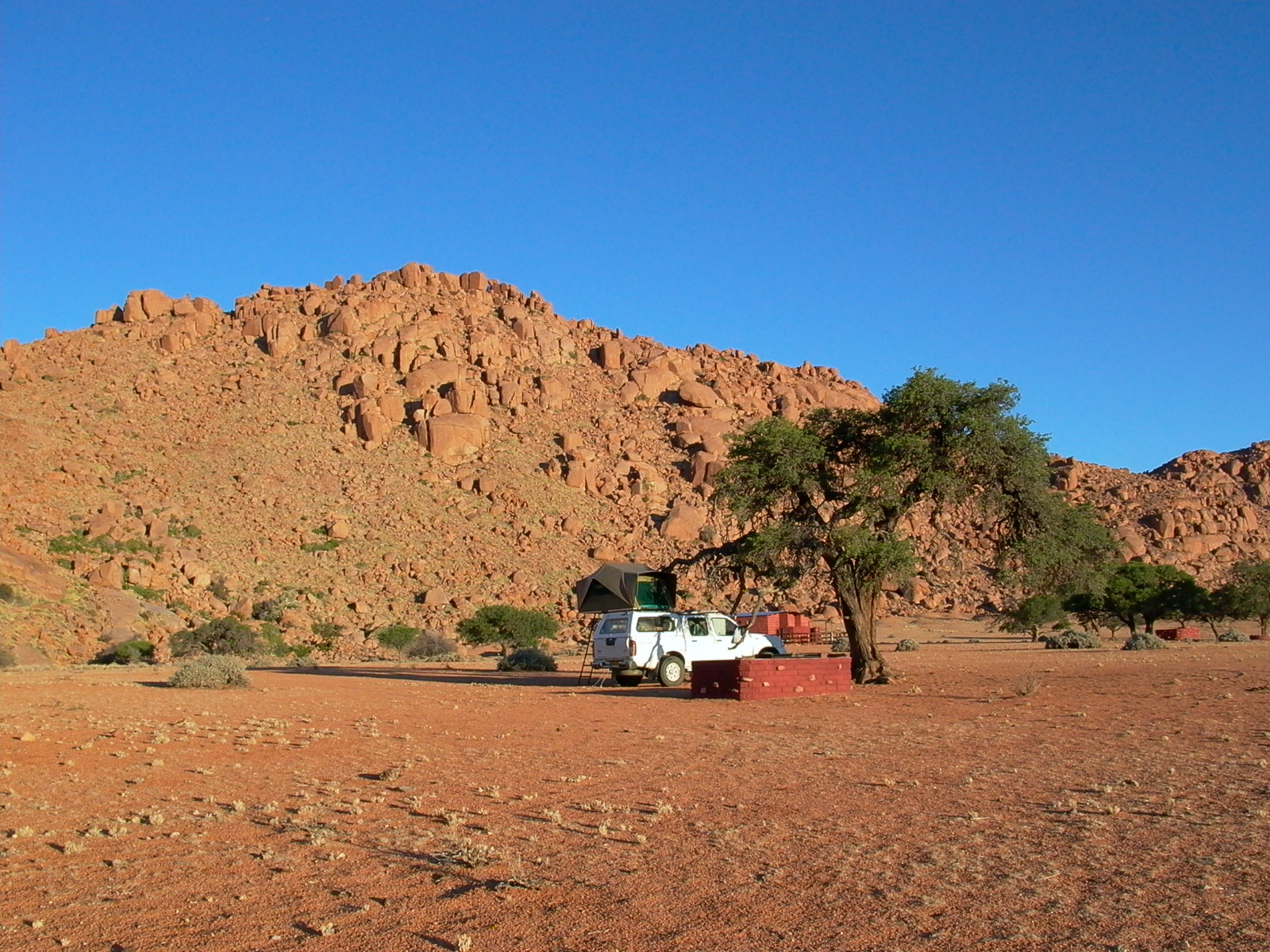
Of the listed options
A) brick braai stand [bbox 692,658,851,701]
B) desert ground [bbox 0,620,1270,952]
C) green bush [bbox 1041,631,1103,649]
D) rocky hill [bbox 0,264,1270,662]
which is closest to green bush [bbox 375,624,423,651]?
rocky hill [bbox 0,264,1270,662]

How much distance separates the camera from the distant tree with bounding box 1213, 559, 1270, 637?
171 feet

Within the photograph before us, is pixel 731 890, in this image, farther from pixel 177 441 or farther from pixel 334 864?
pixel 177 441

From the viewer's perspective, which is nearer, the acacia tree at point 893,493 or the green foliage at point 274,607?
the acacia tree at point 893,493

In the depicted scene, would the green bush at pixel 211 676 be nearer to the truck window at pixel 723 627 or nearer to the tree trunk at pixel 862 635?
the truck window at pixel 723 627

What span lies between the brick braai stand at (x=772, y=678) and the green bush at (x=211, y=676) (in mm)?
12350

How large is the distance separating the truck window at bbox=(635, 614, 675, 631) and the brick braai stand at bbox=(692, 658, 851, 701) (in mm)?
4356

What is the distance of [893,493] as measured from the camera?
2339 centimetres

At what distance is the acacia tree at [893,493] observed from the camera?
2312 cm

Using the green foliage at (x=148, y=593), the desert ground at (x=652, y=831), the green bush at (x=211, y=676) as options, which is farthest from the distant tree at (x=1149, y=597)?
the green foliage at (x=148, y=593)

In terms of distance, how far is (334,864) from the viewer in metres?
7.36

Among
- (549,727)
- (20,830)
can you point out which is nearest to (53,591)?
(549,727)

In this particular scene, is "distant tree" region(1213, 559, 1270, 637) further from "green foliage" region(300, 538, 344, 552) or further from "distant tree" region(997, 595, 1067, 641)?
"green foliage" region(300, 538, 344, 552)

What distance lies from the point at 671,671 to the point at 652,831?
59.1ft

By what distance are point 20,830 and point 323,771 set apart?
3.75 metres
